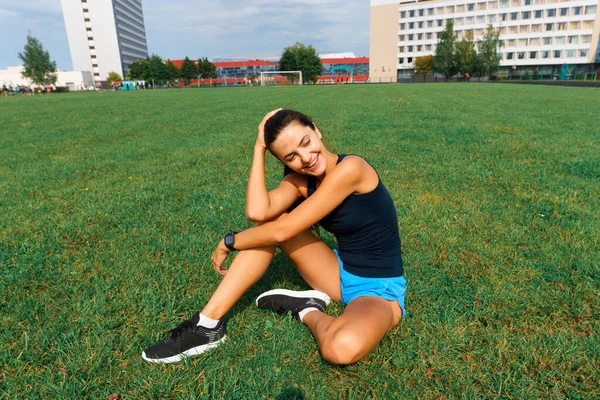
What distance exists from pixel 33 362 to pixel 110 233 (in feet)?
6.88

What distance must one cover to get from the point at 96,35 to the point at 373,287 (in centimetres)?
15072

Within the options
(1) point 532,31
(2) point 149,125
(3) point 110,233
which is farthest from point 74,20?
(3) point 110,233

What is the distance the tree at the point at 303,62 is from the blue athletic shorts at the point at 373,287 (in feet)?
314

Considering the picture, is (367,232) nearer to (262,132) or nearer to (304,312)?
(304,312)

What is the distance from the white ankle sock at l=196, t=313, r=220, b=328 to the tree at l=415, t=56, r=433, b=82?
322ft

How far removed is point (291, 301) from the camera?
2.93 meters

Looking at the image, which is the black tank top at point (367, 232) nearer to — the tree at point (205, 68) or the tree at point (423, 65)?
the tree at point (423, 65)

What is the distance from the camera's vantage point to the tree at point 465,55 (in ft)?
245

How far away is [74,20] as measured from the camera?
410ft

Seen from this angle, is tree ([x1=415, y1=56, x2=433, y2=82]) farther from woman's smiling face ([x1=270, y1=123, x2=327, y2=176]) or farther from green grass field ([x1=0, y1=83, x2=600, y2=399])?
woman's smiling face ([x1=270, y1=123, x2=327, y2=176])

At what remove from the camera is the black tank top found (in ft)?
8.83

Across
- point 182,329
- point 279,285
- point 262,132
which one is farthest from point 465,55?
point 182,329

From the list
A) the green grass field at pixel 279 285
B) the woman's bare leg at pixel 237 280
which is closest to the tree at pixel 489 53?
the green grass field at pixel 279 285

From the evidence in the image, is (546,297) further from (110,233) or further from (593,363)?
(110,233)
